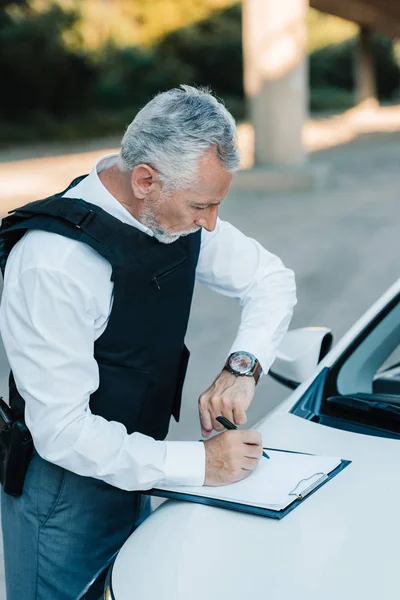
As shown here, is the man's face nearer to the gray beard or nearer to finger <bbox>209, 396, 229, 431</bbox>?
the gray beard

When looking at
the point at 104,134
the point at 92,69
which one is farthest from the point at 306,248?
the point at 92,69

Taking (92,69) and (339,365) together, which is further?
(92,69)

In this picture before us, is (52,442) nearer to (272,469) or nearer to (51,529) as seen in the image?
(51,529)

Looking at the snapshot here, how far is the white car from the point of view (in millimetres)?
1622

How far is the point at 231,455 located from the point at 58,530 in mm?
450

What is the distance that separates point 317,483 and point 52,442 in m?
0.60

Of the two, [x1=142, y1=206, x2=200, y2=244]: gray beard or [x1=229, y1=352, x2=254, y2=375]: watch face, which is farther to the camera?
[x1=229, y1=352, x2=254, y2=375]: watch face

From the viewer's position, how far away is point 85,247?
1777 millimetres

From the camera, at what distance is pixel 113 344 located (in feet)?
6.08

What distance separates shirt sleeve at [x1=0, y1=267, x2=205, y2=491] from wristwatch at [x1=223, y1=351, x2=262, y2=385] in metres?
0.39

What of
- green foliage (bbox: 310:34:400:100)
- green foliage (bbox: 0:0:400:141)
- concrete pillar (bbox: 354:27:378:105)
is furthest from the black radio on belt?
green foliage (bbox: 310:34:400:100)

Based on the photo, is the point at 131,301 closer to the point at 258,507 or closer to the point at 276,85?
the point at 258,507

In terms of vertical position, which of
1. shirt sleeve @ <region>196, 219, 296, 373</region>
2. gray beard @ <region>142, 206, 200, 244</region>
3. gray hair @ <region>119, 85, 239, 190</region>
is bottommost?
shirt sleeve @ <region>196, 219, 296, 373</region>

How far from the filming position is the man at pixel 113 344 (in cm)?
171
